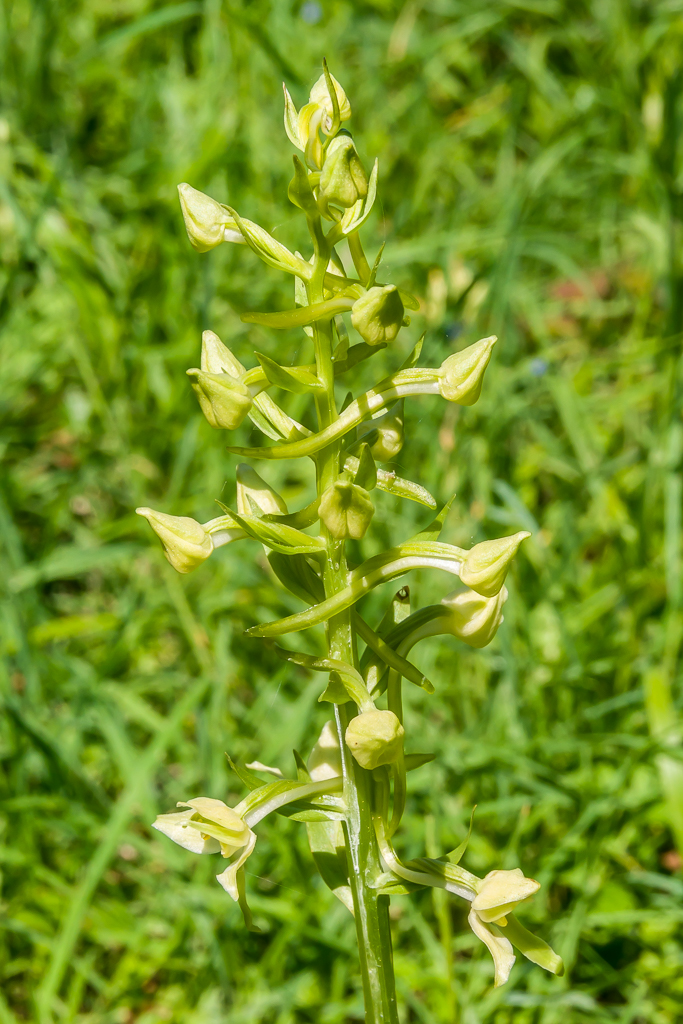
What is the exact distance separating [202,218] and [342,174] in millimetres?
217

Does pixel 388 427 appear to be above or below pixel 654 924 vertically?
above

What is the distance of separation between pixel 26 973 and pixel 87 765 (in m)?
0.54

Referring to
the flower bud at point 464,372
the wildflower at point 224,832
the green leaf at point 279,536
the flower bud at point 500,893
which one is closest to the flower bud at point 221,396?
the green leaf at point 279,536

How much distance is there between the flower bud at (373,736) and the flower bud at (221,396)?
0.39 meters

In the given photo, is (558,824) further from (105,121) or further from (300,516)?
(105,121)

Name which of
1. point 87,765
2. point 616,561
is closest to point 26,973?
point 87,765

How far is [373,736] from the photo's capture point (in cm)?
115

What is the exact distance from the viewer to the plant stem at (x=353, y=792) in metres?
1.26

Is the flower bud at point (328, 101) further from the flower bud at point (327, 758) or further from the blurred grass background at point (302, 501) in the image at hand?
the flower bud at point (327, 758)

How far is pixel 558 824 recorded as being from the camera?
230 centimetres

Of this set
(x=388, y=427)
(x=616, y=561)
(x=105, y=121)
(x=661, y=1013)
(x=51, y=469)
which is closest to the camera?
(x=388, y=427)

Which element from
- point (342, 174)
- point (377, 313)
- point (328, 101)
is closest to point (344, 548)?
point (377, 313)

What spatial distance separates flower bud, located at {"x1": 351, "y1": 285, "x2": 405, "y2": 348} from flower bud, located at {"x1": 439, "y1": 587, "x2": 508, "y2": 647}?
0.35m

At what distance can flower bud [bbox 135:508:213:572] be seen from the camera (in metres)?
1.30
